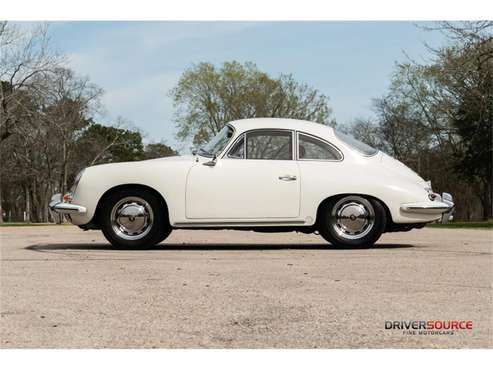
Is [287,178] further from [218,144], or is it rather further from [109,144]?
[109,144]

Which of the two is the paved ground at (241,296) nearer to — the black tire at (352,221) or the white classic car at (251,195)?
the black tire at (352,221)

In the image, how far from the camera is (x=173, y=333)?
14.8 ft

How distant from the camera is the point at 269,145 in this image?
9.76 m

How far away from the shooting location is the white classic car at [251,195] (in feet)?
30.8

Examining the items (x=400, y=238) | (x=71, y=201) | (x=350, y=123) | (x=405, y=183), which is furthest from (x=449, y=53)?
(x=71, y=201)

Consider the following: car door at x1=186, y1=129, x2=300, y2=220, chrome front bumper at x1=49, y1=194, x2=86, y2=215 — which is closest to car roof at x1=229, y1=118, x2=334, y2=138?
car door at x1=186, y1=129, x2=300, y2=220

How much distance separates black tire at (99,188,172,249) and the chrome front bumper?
276mm

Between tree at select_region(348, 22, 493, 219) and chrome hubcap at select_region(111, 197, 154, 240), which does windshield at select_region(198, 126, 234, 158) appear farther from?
tree at select_region(348, 22, 493, 219)

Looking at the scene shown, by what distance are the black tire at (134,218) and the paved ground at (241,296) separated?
0.20 meters

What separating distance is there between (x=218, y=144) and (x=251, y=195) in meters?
0.85

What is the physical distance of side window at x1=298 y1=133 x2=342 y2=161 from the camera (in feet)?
32.0

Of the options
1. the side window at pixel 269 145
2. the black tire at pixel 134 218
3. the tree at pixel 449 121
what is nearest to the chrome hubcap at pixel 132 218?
the black tire at pixel 134 218

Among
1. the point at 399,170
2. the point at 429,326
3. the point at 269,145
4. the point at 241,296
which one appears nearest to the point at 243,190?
the point at 269,145

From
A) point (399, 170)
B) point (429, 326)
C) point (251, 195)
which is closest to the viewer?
point (429, 326)
